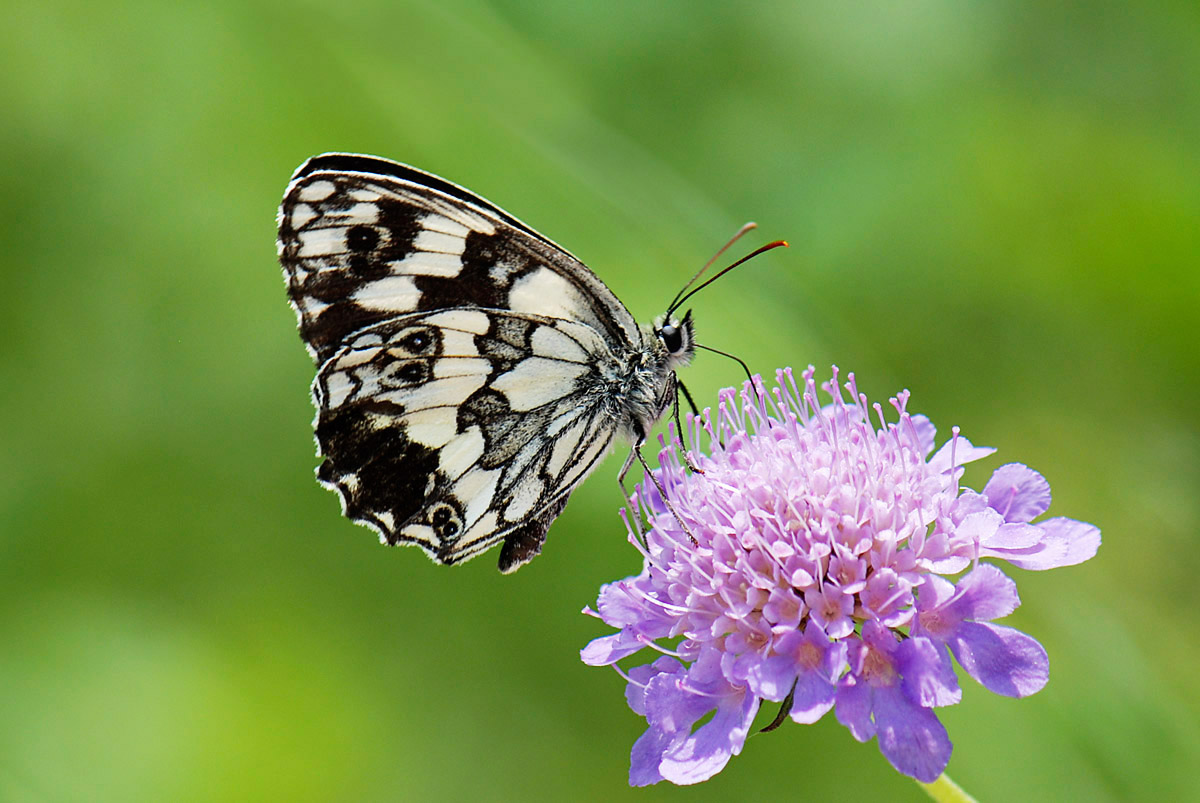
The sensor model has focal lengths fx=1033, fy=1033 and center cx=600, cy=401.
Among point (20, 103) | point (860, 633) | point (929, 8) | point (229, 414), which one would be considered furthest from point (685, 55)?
point (860, 633)

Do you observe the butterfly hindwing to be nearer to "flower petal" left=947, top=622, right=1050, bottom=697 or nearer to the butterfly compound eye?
the butterfly compound eye

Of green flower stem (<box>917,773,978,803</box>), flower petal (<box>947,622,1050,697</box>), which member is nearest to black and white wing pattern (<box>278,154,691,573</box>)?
flower petal (<box>947,622,1050,697</box>)

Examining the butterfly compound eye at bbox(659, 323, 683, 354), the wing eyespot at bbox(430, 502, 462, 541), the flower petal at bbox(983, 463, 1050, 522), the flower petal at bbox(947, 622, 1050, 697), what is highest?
the butterfly compound eye at bbox(659, 323, 683, 354)

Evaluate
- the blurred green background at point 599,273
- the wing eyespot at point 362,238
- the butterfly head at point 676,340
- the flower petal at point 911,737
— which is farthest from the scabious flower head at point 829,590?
the blurred green background at point 599,273

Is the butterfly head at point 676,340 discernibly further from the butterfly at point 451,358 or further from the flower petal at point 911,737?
the flower petal at point 911,737

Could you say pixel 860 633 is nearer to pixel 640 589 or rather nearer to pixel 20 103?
pixel 640 589

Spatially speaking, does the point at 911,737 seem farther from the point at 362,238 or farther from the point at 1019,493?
the point at 362,238

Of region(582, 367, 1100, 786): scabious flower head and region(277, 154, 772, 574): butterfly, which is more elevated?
region(277, 154, 772, 574): butterfly
